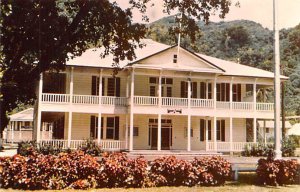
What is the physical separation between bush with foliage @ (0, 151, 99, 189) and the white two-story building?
48.1ft

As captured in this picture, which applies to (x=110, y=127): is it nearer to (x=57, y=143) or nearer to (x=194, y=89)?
(x=57, y=143)

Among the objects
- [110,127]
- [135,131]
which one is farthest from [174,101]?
[110,127]

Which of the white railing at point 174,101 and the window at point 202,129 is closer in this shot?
the white railing at point 174,101

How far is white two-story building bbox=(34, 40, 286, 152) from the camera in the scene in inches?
1109

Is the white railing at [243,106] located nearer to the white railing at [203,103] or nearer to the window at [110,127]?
the white railing at [203,103]

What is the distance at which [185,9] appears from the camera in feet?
42.9

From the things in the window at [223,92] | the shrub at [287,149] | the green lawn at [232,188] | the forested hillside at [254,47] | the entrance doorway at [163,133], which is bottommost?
the green lawn at [232,188]

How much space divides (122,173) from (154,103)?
645 inches

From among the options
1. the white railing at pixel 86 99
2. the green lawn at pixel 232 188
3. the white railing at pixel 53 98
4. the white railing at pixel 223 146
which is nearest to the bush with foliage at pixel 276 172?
the green lawn at pixel 232 188

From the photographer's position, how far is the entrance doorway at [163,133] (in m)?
30.9

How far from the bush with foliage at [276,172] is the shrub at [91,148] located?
550 inches

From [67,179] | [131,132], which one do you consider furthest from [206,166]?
[131,132]

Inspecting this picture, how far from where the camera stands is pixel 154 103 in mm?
29297

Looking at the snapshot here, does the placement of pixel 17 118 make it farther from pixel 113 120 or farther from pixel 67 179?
pixel 67 179
